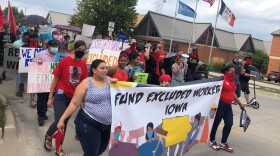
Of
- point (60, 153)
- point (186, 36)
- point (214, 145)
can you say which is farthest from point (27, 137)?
point (186, 36)

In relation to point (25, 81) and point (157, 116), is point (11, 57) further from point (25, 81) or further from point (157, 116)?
point (157, 116)

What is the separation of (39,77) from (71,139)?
168cm

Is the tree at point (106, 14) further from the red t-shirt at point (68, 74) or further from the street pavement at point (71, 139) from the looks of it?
the red t-shirt at point (68, 74)

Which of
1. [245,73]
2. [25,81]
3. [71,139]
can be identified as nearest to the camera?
[71,139]

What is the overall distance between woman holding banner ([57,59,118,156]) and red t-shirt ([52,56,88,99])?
1110 millimetres

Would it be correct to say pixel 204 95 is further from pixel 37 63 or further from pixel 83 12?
pixel 83 12

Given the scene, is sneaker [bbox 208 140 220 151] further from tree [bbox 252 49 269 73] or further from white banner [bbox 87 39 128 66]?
tree [bbox 252 49 269 73]

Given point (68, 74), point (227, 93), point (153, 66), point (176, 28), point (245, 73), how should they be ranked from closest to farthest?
point (68, 74)
point (227, 93)
point (153, 66)
point (245, 73)
point (176, 28)

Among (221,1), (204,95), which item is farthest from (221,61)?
(204,95)

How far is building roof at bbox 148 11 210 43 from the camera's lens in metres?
51.5

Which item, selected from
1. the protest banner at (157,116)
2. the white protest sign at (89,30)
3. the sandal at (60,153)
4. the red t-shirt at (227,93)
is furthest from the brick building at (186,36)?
the sandal at (60,153)

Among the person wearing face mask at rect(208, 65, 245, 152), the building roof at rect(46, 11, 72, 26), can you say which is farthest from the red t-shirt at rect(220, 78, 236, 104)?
the building roof at rect(46, 11, 72, 26)

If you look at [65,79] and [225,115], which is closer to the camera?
[65,79]

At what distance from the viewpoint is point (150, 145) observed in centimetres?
434
